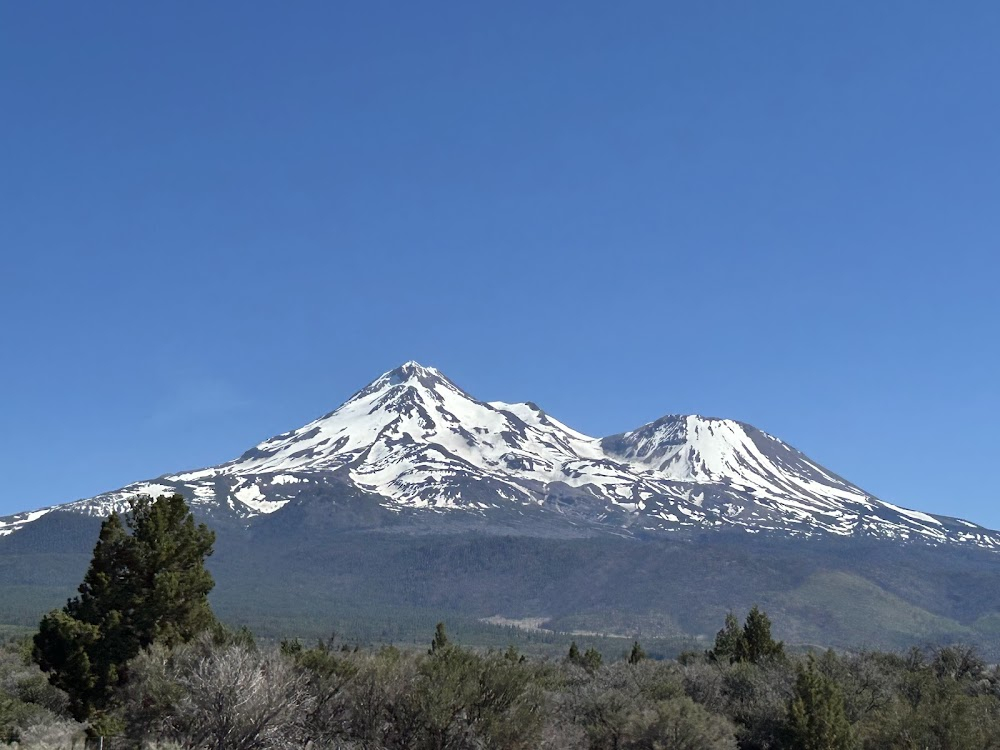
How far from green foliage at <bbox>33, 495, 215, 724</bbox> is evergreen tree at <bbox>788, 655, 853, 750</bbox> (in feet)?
→ 79.9

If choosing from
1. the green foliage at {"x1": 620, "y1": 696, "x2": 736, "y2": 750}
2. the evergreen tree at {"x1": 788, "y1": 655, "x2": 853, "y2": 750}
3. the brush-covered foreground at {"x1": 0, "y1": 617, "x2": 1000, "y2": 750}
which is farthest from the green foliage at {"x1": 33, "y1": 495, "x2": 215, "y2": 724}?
the evergreen tree at {"x1": 788, "y1": 655, "x2": 853, "y2": 750}

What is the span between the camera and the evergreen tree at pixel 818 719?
156 feet

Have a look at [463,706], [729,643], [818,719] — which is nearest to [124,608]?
[463,706]

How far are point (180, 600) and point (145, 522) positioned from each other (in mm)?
3339

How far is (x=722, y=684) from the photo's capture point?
199ft

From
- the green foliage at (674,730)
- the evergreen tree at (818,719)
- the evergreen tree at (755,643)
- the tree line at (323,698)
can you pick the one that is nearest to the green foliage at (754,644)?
the evergreen tree at (755,643)

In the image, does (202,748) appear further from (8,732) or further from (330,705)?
(8,732)

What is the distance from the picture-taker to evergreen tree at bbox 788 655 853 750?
4753 centimetres

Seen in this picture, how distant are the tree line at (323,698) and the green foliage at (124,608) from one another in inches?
2.4

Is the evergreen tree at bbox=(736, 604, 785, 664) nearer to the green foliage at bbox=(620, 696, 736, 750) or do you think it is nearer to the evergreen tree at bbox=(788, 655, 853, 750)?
the evergreen tree at bbox=(788, 655, 853, 750)

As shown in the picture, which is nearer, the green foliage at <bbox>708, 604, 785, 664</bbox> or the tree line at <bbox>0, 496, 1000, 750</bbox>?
the tree line at <bbox>0, 496, 1000, 750</bbox>

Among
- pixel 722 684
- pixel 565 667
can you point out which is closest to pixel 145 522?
pixel 722 684

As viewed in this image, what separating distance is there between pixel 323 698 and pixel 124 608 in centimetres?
966

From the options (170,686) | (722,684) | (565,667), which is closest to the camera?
(170,686)
